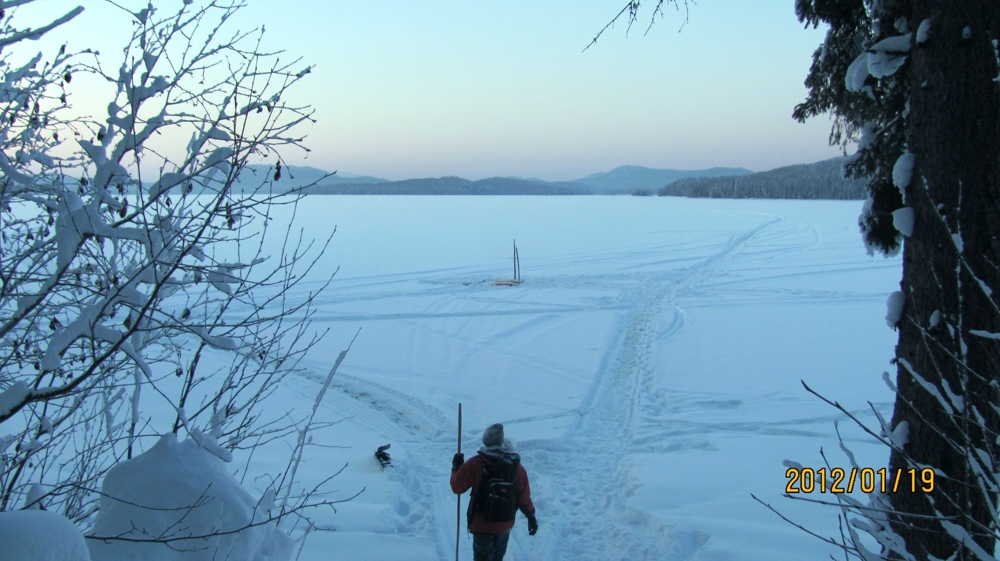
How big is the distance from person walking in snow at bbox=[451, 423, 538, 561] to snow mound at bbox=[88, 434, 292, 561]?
183cm

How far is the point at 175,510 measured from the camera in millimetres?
2797

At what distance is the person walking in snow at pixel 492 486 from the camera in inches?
181

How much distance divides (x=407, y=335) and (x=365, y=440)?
556 cm

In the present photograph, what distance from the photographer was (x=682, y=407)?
891cm

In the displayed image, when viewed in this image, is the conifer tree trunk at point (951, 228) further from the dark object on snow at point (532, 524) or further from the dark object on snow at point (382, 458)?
the dark object on snow at point (382, 458)

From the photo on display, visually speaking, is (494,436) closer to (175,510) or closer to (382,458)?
(175,510)

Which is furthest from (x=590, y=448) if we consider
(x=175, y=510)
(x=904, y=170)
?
(x=175, y=510)

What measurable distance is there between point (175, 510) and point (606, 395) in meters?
7.44

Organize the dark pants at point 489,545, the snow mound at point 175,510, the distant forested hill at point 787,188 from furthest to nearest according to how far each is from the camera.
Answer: the distant forested hill at point 787,188 < the dark pants at point 489,545 < the snow mound at point 175,510

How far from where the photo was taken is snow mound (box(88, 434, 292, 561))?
8.97ft

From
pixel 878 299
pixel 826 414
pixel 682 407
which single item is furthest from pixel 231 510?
pixel 878 299

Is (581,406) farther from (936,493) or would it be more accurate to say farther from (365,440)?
(936,493)

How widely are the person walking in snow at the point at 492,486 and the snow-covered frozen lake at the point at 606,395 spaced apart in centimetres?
84

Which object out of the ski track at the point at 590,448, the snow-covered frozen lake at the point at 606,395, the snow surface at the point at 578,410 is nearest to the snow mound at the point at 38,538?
the snow surface at the point at 578,410
